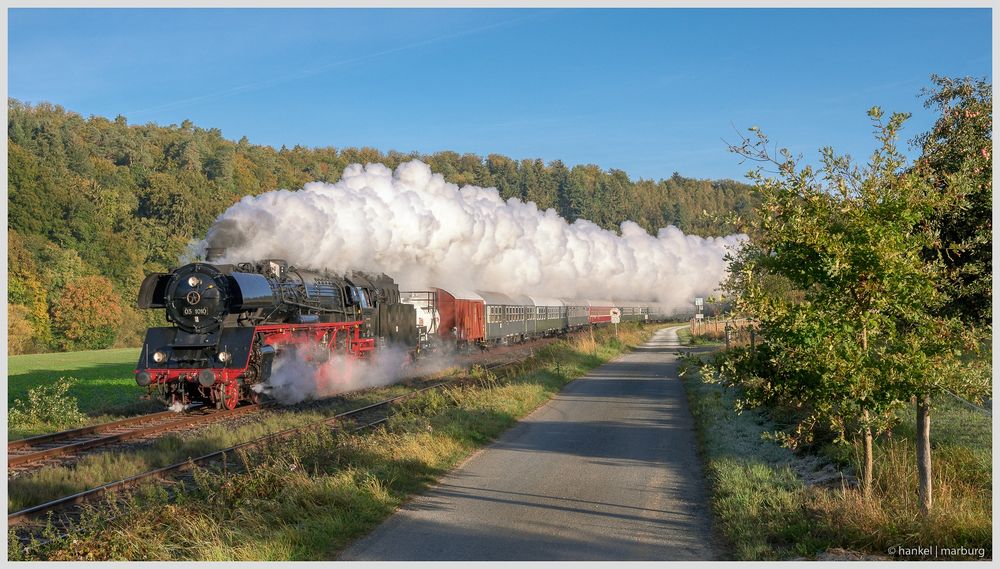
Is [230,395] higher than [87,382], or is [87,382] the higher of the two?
[230,395]

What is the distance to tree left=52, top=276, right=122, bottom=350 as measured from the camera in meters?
54.2

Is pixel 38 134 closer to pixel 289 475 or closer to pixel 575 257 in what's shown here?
pixel 575 257

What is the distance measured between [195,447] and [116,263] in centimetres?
5443

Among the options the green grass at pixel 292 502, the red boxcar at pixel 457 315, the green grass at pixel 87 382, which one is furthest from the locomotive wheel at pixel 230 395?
the red boxcar at pixel 457 315

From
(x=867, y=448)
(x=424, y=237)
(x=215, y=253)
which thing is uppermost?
(x=424, y=237)

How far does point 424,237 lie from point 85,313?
34904mm

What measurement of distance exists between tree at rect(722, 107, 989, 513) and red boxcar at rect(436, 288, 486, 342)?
78.9ft

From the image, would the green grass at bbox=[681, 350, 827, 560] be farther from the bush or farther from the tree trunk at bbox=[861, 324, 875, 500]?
the bush

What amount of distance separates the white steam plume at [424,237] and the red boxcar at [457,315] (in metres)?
1.22

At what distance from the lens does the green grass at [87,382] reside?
1907 cm

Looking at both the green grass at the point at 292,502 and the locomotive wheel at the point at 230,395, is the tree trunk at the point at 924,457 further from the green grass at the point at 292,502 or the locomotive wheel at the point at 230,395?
the locomotive wheel at the point at 230,395

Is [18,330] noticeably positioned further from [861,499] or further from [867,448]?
[861,499]

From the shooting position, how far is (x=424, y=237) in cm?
2980

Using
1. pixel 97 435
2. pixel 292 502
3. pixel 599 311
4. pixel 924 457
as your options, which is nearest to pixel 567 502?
pixel 292 502
